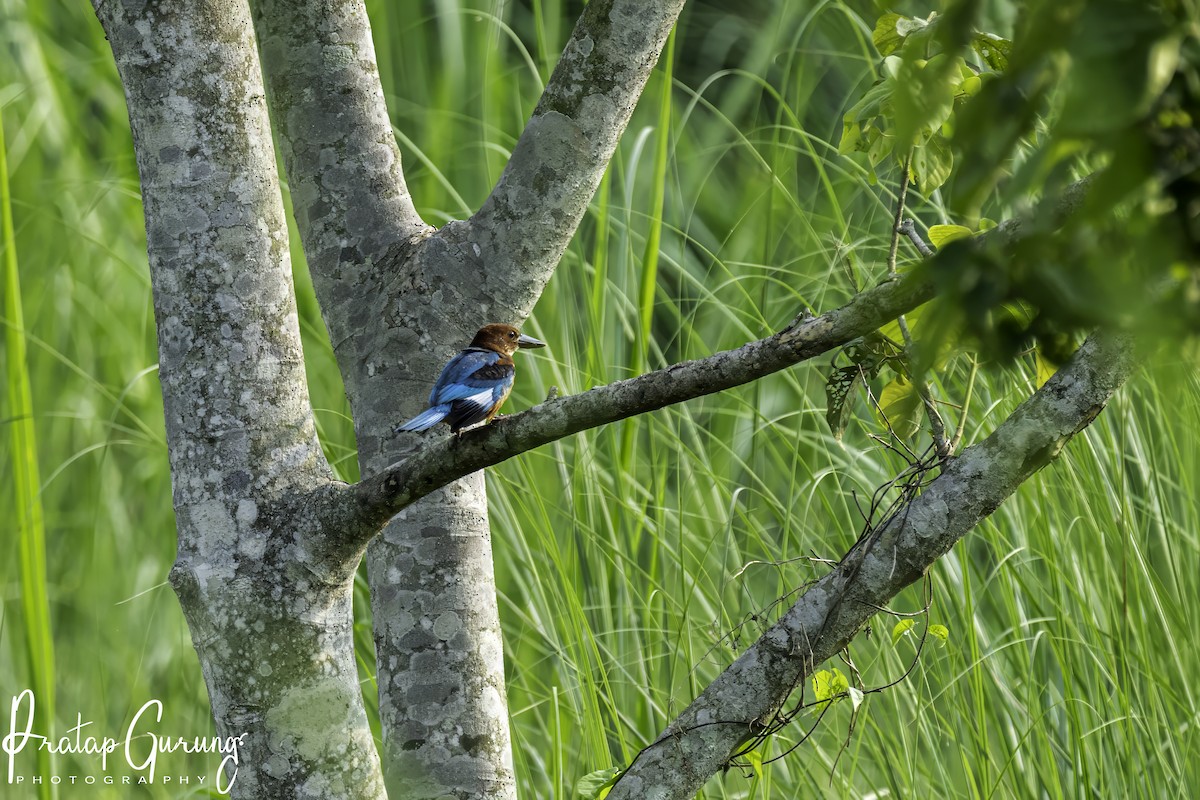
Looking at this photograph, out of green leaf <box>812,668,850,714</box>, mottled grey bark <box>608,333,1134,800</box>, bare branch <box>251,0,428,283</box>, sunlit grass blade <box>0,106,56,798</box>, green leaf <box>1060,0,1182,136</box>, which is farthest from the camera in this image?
Result: sunlit grass blade <box>0,106,56,798</box>

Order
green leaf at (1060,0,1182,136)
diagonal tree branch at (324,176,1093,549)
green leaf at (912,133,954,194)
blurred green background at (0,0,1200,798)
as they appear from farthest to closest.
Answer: blurred green background at (0,0,1200,798) → green leaf at (912,133,954,194) → diagonal tree branch at (324,176,1093,549) → green leaf at (1060,0,1182,136)

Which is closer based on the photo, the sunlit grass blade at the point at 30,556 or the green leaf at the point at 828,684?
the green leaf at the point at 828,684

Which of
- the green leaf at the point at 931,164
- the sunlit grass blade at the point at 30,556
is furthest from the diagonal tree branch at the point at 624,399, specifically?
the sunlit grass blade at the point at 30,556

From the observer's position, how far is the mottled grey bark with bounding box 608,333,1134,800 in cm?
108

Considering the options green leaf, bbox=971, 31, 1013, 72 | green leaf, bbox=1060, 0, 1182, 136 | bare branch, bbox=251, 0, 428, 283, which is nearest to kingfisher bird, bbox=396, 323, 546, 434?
bare branch, bbox=251, 0, 428, 283

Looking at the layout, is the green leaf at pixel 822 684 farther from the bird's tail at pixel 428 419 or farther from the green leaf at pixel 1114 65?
the green leaf at pixel 1114 65

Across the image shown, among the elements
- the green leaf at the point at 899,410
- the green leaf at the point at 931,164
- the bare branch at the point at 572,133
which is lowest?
the green leaf at the point at 899,410

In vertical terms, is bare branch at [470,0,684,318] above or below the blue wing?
above

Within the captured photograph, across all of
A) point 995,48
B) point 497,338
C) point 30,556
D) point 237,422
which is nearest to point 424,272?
point 497,338

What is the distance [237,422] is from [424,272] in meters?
0.38

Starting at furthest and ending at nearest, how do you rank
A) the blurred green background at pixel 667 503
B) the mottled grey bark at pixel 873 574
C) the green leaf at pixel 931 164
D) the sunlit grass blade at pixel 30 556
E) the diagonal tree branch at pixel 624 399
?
the blurred green background at pixel 667 503 → the sunlit grass blade at pixel 30 556 → the green leaf at pixel 931 164 → the mottled grey bark at pixel 873 574 → the diagonal tree branch at pixel 624 399

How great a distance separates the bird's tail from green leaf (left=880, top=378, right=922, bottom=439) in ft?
1.81

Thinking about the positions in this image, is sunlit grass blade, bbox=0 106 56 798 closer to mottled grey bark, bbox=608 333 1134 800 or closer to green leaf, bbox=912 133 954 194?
mottled grey bark, bbox=608 333 1134 800

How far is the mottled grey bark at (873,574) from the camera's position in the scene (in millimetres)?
1083
